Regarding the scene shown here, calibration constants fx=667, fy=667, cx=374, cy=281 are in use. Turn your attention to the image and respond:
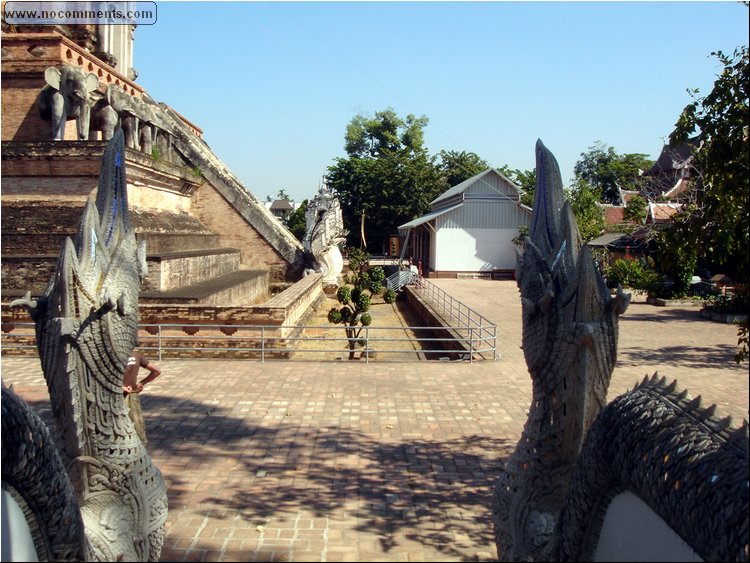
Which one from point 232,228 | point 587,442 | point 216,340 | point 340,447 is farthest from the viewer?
point 232,228

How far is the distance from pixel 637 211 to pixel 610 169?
23.5 m

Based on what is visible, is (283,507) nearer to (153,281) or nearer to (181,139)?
(153,281)

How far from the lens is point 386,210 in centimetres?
4141

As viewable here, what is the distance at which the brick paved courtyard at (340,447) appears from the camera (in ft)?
16.3

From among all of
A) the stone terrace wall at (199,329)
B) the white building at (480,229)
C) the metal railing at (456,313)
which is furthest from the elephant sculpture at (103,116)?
the white building at (480,229)

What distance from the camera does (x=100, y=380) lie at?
12.0ft

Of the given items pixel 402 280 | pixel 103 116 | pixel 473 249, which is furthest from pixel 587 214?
pixel 103 116

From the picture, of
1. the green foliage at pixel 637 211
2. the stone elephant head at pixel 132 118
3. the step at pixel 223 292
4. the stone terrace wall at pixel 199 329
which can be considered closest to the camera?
the stone terrace wall at pixel 199 329

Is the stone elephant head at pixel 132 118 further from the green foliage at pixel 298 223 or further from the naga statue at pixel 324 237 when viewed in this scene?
the green foliage at pixel 298 223

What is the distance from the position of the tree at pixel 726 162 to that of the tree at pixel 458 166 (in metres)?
42.7

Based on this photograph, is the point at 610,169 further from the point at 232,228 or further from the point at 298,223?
the point at 232,228

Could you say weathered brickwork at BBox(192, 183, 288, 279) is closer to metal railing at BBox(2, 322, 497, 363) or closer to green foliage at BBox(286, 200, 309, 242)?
metal railing at BBox(2, 322, 497, 363)

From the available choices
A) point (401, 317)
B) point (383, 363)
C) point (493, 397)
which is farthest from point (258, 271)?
point (493, 397)

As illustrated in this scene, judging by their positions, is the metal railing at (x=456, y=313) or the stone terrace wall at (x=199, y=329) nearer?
the stone terrace wall at (x=199, y=329)
